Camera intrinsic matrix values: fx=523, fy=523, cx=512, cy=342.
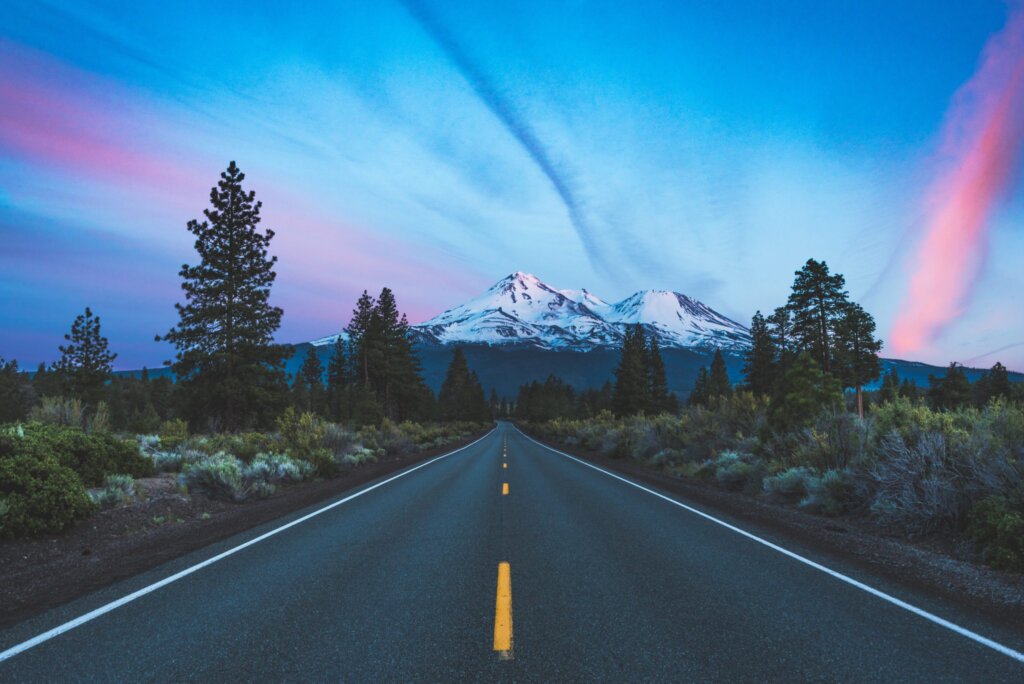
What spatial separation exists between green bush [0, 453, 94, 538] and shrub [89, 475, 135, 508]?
55 centimetres

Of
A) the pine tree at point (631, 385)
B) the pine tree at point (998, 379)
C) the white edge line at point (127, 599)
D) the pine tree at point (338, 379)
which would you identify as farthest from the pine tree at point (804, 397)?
the pine tree at point (338, 379)

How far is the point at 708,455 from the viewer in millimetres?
19422

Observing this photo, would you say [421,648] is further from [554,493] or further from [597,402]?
[597,402]

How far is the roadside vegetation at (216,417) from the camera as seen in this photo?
8805 millimetres

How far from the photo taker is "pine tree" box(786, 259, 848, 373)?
49281mm

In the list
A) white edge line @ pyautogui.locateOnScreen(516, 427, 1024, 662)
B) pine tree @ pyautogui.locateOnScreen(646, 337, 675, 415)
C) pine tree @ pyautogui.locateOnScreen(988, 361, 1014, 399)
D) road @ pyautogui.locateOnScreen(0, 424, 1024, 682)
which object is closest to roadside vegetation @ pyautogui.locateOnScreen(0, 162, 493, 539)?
road @ pyautogui.locateOnScreen(0, 424, 1024, 682)

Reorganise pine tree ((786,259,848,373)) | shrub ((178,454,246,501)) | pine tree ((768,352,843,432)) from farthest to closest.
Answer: pine tree ((786,259,848,373))
pine tree ((768,352,843,432))
shrub ((178,454,246,501))

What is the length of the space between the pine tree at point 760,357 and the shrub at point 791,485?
5243cm

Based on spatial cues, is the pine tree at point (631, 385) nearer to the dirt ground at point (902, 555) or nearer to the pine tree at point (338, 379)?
the pine tree at point (338, 379)

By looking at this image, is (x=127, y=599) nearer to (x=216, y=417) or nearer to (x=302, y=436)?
(x=302, y=436)

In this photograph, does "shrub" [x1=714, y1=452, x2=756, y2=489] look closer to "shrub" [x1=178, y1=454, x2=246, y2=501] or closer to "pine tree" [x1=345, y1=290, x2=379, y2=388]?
"shrub" [x1=178, y1=454, x2=246, y2=501]

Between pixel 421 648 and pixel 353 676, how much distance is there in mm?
570

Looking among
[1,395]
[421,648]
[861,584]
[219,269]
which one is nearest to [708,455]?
[861,584]

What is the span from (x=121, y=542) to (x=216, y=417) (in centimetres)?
2576
